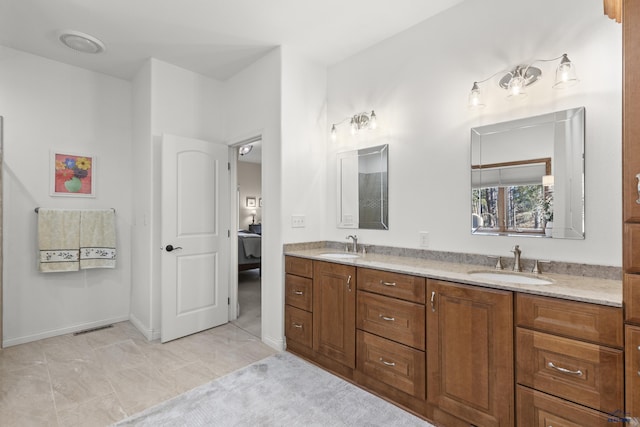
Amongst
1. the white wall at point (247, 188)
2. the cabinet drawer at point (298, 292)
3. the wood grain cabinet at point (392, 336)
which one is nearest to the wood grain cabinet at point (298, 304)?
the cabinet drawer at point (298, 292)

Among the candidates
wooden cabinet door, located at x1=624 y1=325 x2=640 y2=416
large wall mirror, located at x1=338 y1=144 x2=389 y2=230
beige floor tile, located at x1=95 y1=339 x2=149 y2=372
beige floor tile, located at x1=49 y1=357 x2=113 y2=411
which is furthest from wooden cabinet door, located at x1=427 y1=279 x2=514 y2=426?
beige floor tile, located at x1=95 y1=339 x2=149 y2=372

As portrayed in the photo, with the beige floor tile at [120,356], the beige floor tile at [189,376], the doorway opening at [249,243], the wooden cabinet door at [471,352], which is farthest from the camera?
the doorway opening at [249,243]

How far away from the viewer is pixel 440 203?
241cm

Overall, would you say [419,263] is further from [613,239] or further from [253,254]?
[253,254]

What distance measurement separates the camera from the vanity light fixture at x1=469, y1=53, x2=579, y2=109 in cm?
181

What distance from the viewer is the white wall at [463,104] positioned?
1746 millimetres

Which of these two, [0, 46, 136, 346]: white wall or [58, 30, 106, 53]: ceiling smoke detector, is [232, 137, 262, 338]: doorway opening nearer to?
[0, 46, 136, 346]: white wall

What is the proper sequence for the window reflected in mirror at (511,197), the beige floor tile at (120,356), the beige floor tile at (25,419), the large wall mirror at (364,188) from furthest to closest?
the large wall mirror at (364,188), the beige floor tile at (120,356), the window reflected in mirror at (511,197), the beige floor tile at (25,419)

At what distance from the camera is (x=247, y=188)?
8.53 meters

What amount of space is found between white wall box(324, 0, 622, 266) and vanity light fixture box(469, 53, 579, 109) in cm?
4

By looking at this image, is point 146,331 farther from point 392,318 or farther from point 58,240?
point 392,318

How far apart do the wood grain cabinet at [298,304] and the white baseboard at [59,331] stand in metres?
2.13

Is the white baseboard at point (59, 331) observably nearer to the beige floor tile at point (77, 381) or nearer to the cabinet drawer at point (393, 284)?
the beige floor tile at point (77, 381)

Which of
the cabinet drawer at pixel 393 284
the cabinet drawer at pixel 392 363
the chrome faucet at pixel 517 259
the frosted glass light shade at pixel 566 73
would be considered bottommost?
the cabinet drawer at pixel 392 363
